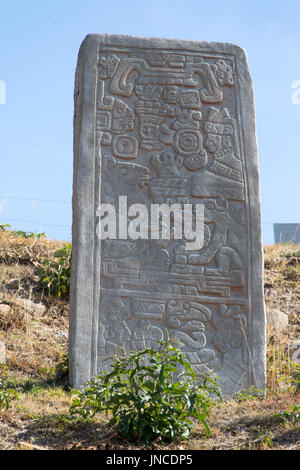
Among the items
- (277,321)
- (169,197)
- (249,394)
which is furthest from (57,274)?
(249,394)

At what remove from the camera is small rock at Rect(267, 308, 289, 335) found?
20.1 feet

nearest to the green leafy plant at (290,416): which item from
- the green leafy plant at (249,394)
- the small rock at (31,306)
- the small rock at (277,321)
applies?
the green leafy plant at (249,394)

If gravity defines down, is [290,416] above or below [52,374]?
below

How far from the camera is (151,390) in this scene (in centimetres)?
316

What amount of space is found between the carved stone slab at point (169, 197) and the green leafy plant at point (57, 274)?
190 centimetres

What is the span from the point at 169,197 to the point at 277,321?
219cm

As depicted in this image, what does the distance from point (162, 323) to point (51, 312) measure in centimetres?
199

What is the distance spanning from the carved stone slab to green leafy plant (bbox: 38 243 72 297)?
190 cm

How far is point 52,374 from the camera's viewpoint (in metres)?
4.93

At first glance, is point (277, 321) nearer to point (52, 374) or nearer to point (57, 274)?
point (57, 274)

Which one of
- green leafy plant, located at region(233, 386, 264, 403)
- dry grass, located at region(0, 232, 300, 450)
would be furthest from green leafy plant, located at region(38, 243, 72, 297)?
green leafy plant, located at region(233, 386, 264, 403)
